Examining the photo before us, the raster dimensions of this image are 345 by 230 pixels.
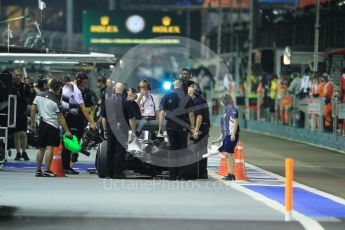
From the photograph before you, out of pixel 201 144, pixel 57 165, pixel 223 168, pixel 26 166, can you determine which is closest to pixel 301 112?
pixel 223 168

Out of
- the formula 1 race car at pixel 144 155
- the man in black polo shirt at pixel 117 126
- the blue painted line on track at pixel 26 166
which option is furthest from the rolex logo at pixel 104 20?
the man in black polo shirt at pixel 117 126

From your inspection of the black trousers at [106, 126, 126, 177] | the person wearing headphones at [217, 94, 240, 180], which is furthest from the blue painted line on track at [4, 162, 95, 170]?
the person wearing headphones at [217, 94, 240, 180]

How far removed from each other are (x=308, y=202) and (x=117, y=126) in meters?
4.52

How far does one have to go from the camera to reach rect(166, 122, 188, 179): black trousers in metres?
19.8

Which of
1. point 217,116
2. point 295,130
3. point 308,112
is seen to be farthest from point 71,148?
point 217,116

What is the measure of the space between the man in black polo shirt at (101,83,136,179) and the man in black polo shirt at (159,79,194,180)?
0.70 m

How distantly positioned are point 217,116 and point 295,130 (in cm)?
1517

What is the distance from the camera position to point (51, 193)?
1700cm

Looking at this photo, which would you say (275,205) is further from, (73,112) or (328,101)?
(328,101)

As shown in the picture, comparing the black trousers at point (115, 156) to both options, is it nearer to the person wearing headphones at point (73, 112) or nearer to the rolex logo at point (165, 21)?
the person wearing headphones at point (73, 112)

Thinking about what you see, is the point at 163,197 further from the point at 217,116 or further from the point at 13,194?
the point at 217,116

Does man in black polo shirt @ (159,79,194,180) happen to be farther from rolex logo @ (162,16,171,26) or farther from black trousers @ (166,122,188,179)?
rolex logo @ (162,16,171,26)

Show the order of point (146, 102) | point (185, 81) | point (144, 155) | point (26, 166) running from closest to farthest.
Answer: point (144, 155) < point (185, 81) < point (146, 102) < point (26, 166)

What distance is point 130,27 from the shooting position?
55.6 metres
